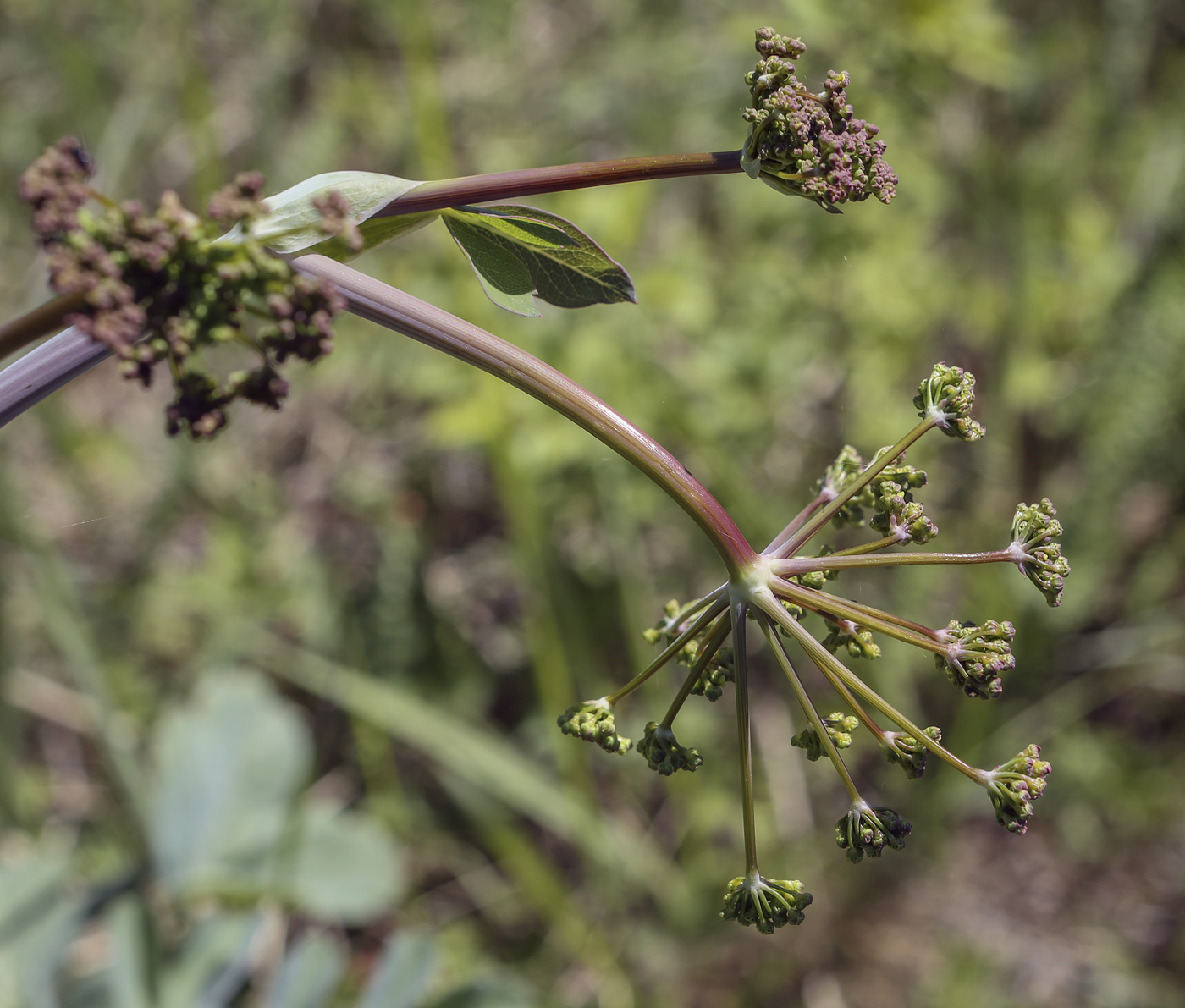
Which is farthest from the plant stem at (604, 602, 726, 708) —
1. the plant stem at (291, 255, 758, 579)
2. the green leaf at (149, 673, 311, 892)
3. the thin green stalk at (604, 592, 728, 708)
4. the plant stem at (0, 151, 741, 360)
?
the green leaf at (149, 673, 311, 892)

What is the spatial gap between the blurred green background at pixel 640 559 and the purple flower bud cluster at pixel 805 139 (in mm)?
2354

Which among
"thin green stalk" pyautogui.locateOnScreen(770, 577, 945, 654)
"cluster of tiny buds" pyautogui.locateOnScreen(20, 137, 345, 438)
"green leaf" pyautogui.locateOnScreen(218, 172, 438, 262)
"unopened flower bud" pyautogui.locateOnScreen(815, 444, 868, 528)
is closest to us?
"cluster of tiny buds" pyautogui.locateOnScreen(20, 137, 345, 438)

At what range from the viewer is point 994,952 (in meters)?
4.17

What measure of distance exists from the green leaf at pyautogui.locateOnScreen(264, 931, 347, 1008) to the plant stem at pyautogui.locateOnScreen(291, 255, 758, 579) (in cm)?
251

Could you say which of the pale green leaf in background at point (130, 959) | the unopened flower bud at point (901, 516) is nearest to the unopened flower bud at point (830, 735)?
the unopened flower bud at point (901, 516)

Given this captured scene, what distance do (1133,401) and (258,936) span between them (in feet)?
13.3

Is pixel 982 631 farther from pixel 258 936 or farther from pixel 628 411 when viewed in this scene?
pixel 258 936

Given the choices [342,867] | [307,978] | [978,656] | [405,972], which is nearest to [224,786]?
[342,867]

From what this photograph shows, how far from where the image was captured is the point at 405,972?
9.71ft

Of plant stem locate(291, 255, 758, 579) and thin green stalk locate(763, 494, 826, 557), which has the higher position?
thin green stalk locate(763, 494, 826, 557)

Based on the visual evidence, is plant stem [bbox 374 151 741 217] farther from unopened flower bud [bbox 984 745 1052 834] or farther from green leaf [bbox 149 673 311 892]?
green leaf [bbox 149 673 311 892]

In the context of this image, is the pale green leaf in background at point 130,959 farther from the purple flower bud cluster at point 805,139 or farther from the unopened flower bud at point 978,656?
the purple flower bud cluster at point 805,139

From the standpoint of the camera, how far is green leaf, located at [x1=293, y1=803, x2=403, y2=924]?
3467 millimetres

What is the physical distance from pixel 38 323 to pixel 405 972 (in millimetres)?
2584
